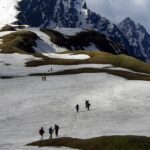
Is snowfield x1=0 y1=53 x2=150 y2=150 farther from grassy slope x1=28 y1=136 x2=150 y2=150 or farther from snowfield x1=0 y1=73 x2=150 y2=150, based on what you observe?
grassy slope x1=28 y1=136 x2=150 y2=150

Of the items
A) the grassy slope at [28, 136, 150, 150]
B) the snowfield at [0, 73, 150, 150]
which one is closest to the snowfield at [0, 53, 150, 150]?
the snowfield at [0, 73, 150, 150]

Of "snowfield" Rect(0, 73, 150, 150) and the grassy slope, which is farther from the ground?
"snowfield" Rect(0, 73, 150, 150)

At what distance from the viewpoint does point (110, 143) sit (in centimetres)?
5306

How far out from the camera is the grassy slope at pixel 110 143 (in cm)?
5112

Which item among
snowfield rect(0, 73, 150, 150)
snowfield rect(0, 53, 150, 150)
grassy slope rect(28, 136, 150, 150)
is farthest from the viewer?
snowfield rect(0, 73, 150, 150)

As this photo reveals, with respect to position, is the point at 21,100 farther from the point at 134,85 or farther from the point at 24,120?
the point at 134,85

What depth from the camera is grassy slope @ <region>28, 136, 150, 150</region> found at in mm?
51122

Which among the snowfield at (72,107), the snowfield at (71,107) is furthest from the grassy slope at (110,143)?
the snowfield at (72,107)

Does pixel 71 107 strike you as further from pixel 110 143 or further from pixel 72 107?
pixel 110 143

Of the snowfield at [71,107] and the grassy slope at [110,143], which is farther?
the snowfield at [71,107]

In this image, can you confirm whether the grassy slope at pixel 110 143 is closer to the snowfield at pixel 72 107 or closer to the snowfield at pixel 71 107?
the snowfield at pixel 71 107

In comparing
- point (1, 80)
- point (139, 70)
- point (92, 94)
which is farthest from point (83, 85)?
point (139, 70)

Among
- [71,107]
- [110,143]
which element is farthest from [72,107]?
[110,143]

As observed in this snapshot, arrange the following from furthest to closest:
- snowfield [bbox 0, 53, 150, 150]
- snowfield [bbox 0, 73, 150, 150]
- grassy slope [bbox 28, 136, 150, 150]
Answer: snowfield [bbox 0, 73, 150, 150], snowfield [bbox 0, 53, 150, 150], grassy slope [bbox 28, 136, 150, 150]
